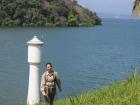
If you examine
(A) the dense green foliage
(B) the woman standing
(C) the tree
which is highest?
(C) the tree

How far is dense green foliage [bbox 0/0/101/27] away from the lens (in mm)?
140500

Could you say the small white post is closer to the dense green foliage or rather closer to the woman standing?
the woman standing

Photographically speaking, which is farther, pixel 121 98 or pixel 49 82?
pixel 49 82

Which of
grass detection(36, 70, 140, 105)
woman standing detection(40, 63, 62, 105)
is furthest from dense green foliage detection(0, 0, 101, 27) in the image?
grass detection(36, 70, 140, 105)

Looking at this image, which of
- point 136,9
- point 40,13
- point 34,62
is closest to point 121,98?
point 136,9

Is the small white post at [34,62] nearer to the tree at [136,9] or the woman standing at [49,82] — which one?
the woman standing at [49,82]

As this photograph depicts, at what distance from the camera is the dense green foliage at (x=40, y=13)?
14050cm

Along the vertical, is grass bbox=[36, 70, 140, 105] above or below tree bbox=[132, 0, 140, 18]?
below

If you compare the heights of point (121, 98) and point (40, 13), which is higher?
point (121, 98)

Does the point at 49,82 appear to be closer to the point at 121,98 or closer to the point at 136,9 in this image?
the point at 121,98

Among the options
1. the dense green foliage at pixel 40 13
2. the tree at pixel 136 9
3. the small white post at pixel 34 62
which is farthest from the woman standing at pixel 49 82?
the dense green foliage at pixel 40 13

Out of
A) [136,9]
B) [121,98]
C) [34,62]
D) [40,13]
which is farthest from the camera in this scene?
[40,13]

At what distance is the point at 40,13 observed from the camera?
146 metres

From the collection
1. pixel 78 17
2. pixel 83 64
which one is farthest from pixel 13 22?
pixel 83 64
